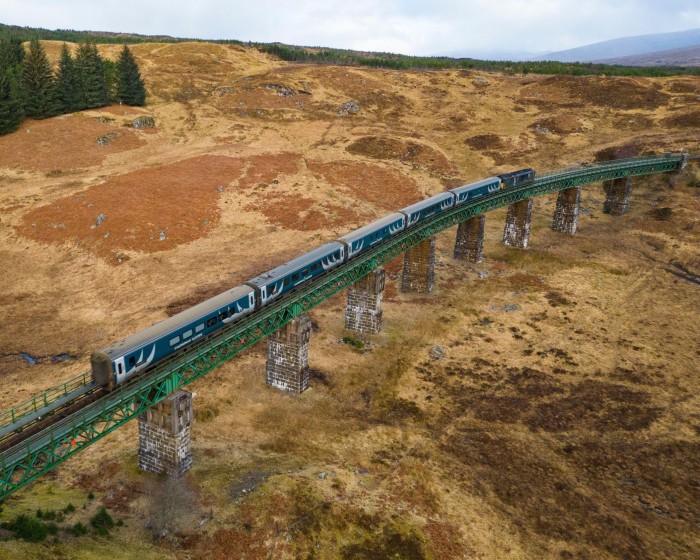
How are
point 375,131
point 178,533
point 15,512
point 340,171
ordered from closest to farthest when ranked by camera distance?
point 15,512, point 178,533, point 340,171, point 375,131

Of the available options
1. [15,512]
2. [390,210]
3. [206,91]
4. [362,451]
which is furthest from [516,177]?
[206,91]

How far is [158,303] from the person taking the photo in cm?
5134

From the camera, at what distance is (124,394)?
2392 cm

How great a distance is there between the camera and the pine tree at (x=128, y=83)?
109625mm

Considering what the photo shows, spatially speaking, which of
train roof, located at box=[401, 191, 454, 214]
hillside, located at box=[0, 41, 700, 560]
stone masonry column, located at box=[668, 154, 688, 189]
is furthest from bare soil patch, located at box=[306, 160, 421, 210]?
stone masonry column, located at box=[668, 154, 688, 189]

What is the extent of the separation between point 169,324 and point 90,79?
102603 millimetres

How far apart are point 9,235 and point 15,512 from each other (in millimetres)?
55560

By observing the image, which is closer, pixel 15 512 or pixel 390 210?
pixel 15 512

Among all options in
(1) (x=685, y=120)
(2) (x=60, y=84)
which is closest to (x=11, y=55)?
(2) (x=60, y=84)

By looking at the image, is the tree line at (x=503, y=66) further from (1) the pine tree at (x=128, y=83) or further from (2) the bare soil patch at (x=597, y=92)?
(1) the pine tree at (x=128, y=83)

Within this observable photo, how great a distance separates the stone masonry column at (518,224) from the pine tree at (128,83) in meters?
91.1

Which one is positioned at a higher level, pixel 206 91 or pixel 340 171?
pixel 206 91

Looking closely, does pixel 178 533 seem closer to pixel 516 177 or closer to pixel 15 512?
pixel 15 512

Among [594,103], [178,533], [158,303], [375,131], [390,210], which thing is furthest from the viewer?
[594,103]
